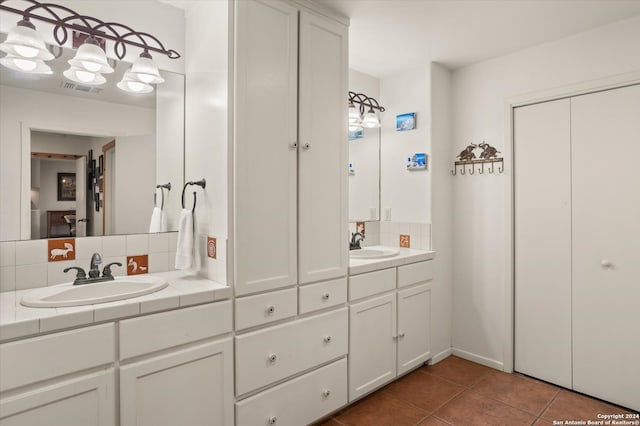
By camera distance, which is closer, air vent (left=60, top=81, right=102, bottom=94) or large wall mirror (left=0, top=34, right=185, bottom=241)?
large wall mirror (left=0, top=34, right=185, bottom=241)

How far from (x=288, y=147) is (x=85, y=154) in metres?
1.06

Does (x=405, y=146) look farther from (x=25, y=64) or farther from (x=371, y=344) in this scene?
(x=25, y=64)

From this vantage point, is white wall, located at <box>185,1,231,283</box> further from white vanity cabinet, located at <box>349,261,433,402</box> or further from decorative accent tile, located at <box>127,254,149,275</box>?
white vanity cabinet, located at <box>349,261,433,402</box>

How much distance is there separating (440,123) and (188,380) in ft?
8.58

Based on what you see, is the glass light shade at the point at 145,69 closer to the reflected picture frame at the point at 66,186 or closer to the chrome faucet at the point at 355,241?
the reflected picture frame at the point at 66,186

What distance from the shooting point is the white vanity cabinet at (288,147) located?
1.80 meters

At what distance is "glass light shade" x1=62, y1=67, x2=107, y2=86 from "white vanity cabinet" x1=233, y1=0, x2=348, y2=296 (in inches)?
29.7

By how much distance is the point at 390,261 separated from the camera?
2570mm

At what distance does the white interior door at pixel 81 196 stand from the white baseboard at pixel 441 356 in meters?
2.65

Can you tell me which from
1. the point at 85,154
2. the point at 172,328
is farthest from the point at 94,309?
the point at 85,154

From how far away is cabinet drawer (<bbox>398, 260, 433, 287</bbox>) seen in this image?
2.68 meters

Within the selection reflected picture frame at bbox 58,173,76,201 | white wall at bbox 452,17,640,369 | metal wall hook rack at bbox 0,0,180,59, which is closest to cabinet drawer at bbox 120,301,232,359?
reflected picture frame at bbox 58,173,76,201

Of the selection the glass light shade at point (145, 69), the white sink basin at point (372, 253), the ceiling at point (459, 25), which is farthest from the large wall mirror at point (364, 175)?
the glass light shade at point (145, 69)

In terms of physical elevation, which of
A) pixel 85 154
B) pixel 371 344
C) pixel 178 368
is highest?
pixel 85 154
